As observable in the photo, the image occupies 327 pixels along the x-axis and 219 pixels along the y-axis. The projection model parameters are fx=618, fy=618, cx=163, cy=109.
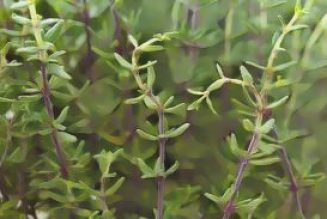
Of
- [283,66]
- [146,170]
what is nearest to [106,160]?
[146,170]

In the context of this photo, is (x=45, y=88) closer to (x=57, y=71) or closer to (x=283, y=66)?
(x=57, y=71)

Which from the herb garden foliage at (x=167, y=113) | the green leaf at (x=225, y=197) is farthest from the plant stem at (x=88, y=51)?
the green leaf at (x=225, y=197)

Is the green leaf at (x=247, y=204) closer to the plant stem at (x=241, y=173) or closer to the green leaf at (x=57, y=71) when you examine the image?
the plant stem at (x=241, y=173)

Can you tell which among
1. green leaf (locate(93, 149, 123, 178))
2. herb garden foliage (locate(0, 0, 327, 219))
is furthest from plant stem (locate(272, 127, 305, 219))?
green leaf (locate(93, 149, 123, 178))

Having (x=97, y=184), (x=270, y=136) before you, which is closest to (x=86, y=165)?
(x=97, y=184)

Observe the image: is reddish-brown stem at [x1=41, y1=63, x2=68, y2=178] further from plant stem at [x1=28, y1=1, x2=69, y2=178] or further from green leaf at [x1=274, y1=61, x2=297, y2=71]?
green leaf at [x1=274, y1=61, x2=297, y2=71]

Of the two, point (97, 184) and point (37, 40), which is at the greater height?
point (37, 40)

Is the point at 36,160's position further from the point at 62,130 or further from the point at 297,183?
the point at 297,183

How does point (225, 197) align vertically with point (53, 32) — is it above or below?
below
